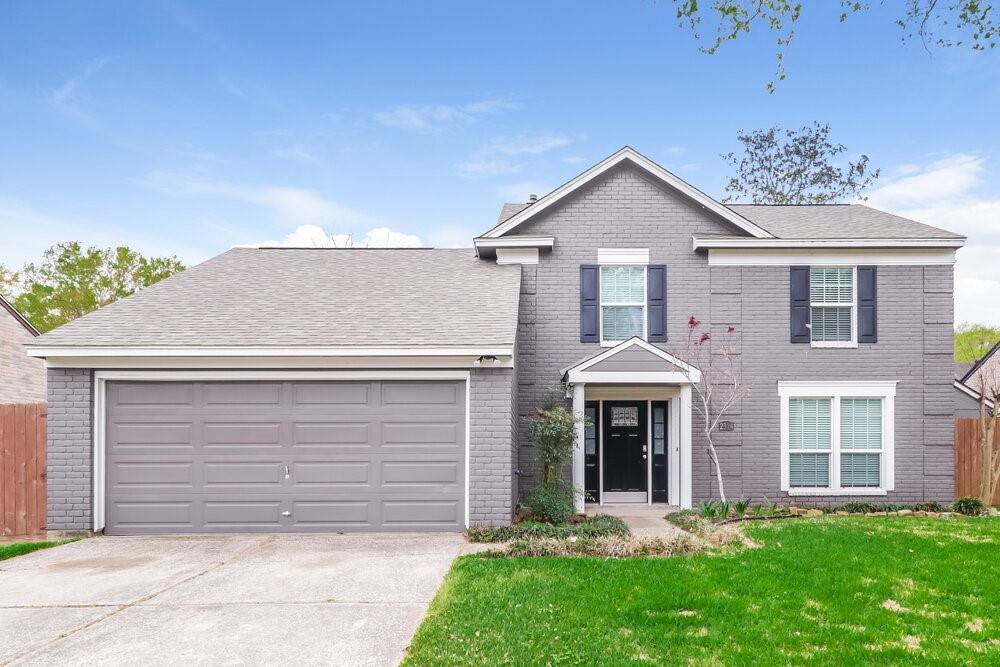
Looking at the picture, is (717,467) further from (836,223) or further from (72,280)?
(72,280)

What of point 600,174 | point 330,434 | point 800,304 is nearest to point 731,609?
point 330,434

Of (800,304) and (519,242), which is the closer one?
(800,304)

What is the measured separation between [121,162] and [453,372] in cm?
1634

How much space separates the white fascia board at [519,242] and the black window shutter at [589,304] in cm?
81

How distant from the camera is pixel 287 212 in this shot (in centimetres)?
2738

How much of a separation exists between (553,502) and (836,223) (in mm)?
8289

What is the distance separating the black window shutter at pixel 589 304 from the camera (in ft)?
42.6

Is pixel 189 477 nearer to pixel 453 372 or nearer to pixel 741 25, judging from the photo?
pixel 453 372

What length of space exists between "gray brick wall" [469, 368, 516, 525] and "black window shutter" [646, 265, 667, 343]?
13.2ft

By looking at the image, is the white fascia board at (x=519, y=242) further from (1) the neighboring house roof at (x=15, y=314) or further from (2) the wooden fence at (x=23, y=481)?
(1) the neighboring house roof at (x=15, y=314)

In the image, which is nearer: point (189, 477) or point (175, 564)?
point (175, 564)

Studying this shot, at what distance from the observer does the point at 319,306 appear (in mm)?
11453

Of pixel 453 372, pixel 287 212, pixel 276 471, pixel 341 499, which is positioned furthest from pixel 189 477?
pixel 287 212

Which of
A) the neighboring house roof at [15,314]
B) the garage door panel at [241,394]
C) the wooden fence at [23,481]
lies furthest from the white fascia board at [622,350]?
the neighboring house roof at [15,314]
